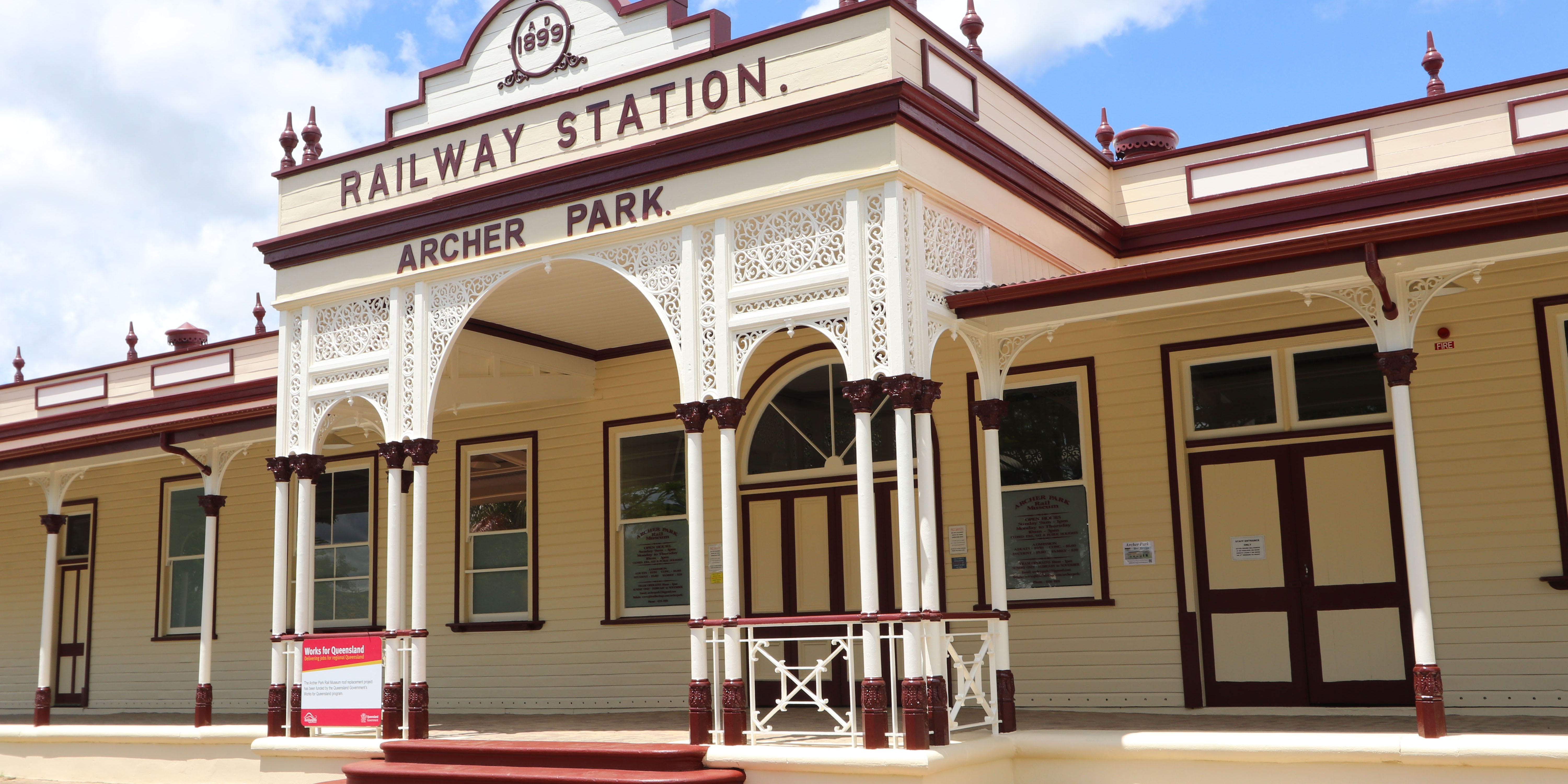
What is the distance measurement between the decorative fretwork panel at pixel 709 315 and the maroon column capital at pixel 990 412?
1.89 meters

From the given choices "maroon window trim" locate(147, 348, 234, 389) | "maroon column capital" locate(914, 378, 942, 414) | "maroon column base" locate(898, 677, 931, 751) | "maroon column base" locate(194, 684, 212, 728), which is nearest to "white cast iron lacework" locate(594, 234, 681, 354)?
"maroon column capital" locate(914, 378, 942, 414)

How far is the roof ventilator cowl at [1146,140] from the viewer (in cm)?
1202

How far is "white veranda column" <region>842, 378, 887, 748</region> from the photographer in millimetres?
8102

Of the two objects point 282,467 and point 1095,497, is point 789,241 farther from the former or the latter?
point 282,467

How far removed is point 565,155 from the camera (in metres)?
10.2

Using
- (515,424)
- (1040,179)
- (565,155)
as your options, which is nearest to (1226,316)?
(1040,179)

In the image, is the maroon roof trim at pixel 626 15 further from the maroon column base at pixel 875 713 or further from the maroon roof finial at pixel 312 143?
the maroon column base at pixel 875 713

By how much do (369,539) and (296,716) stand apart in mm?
4166

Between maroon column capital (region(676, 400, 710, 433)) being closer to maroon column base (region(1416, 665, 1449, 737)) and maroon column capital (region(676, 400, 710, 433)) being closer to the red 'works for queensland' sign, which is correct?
the red 'works for queensland' sign

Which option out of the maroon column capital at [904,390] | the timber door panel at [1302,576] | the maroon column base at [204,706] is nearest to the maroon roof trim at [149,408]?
the maroon column base at [204,706]

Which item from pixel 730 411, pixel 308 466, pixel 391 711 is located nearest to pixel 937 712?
pixel 730 411

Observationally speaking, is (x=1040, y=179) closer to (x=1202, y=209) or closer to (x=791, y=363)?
(x=1202, y=209)

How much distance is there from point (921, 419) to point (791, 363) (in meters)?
3.86

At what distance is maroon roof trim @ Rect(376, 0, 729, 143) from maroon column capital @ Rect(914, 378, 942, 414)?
2.97m
